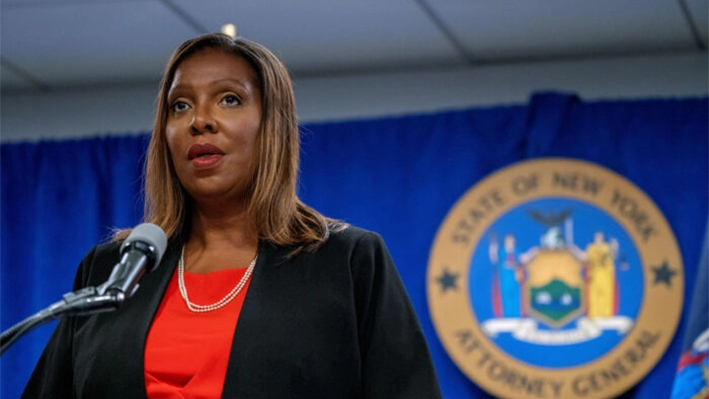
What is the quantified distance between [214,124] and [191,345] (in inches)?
11.7

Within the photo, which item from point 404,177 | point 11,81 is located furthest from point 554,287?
point 11,81

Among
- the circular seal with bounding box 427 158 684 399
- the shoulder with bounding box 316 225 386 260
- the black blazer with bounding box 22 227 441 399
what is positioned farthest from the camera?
the circular seal with bounding box 427 158 684 399

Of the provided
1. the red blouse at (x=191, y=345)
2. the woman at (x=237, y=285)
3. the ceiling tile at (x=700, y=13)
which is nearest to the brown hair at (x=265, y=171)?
the woman at (x=237, y=285)

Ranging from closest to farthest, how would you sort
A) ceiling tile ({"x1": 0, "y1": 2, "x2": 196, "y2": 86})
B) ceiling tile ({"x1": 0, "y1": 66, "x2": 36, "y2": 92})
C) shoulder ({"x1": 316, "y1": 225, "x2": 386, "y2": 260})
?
shoulder ({"x1": 316, "y1": 225, "x2": 386, "y2": 260}), ceiling tile ({"x1": 0, "y1": 2, "x2": 196, "y2": 86}), ceiling tile ({"x1": 0, "y1": 66, "x2": 36, "y2": 92})

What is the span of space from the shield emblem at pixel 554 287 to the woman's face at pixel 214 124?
2408 mm

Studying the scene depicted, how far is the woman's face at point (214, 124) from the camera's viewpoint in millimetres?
1885

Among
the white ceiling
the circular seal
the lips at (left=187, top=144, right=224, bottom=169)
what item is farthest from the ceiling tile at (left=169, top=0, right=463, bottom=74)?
the lips at (left=187, top=144, right=224, bottom=169)

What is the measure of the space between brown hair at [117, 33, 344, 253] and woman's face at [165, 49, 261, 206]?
0.01 meters

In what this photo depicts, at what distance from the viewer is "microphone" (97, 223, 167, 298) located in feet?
4.72

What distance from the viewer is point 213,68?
6.35 ft

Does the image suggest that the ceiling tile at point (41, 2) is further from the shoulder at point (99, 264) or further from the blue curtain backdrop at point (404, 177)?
the shoulder at point (99, 264)

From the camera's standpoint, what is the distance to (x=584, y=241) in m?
4.23

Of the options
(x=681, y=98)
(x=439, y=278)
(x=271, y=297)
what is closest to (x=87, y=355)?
(x=271, y=297)

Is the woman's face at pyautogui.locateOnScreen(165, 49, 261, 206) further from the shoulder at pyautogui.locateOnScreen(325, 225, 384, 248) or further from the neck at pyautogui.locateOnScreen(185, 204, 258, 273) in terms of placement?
the shoulder at pyautogui.locateOnScreen(325, 225, 384, 248)
